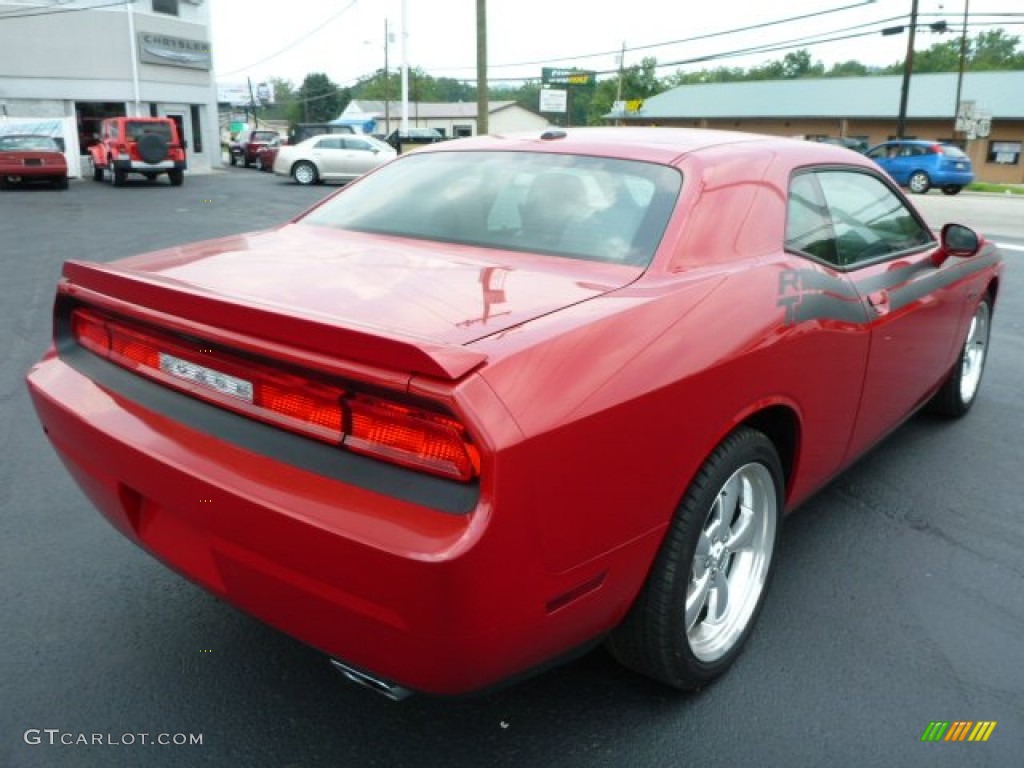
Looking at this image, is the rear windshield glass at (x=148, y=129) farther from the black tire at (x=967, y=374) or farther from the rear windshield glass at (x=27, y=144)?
the black tire at (x=967, y=374)

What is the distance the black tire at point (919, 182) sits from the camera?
25.7 meters

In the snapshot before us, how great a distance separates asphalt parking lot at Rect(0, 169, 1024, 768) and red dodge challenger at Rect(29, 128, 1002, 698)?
0.22 m

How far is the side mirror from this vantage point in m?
Result: 3.71

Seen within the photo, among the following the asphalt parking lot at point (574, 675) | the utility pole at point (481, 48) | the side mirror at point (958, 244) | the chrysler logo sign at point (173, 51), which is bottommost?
the asphalt parking lot at point (574, 675)

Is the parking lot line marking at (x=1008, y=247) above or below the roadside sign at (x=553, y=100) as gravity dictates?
below

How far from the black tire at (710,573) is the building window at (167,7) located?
1484 inches

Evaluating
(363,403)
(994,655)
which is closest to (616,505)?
(363,403)

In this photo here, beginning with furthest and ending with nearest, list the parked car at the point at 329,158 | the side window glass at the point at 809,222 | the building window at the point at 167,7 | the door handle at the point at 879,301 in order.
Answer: the building window at the point at 167,7 → the parked car at the point at 329,158 → the door handle at the point at 879,301 → the side window glass at the point at 809,222

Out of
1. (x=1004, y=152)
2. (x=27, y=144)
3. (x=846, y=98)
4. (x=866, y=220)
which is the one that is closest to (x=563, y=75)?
(x=846, y=98)

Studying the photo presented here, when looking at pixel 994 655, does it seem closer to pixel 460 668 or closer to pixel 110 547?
pixel 460 668

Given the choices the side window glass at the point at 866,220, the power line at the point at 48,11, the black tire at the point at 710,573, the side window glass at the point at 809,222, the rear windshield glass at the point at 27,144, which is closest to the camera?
the black tire at the point at 710,573

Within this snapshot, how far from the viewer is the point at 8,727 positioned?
222 cm

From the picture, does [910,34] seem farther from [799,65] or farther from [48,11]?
[799,65]

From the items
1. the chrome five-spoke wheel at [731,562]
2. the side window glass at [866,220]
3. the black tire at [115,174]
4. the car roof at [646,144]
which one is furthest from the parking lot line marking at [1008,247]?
the black tire at [115,174]
